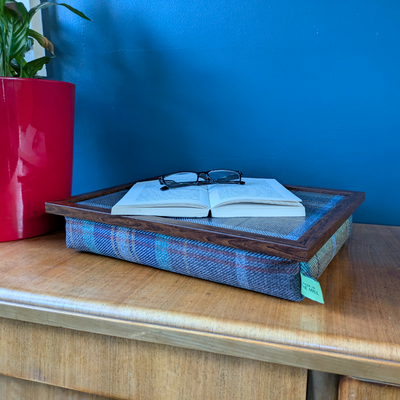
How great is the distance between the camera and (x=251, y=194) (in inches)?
24.8

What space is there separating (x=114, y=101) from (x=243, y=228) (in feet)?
2.20

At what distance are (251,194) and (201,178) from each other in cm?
25

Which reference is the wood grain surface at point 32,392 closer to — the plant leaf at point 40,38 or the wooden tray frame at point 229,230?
the wooden tray frame at point 229,230

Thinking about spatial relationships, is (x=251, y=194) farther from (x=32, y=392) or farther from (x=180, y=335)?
(x=32, y=392)

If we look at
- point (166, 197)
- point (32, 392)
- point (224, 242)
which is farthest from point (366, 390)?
point (32, 392)

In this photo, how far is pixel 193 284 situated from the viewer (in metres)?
0.55

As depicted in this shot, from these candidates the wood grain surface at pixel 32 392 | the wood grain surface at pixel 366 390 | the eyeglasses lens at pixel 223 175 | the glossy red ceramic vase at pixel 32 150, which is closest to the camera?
the wood grain surface at pixel 366 390

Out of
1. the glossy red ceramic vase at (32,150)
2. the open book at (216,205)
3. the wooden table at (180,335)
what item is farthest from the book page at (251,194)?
the glossy red ceramic vase at (32,150)

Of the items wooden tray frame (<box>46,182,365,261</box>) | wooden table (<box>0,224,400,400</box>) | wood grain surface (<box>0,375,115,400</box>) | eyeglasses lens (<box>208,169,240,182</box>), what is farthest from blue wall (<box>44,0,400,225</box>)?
wood grain surface (<box>0,375,115,400</box>)

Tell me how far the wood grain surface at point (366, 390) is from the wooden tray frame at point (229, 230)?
150mm

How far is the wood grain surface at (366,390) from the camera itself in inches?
15.9

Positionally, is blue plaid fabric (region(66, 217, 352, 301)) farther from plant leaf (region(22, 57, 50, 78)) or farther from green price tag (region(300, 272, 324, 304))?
plant leaf (region(22, 57, 50, 78))

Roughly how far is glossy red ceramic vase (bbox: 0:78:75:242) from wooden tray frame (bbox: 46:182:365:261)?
12cm

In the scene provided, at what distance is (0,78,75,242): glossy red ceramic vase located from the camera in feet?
2.24
